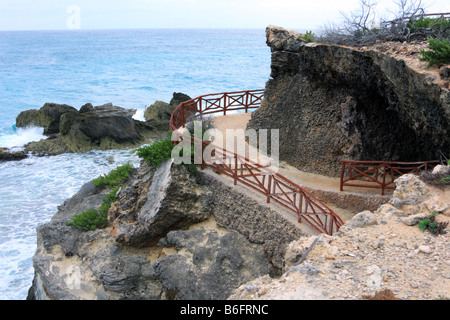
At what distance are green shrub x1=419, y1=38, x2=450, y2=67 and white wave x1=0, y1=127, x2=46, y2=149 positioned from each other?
77.9 feet

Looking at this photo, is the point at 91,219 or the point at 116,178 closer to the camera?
the point at 91,219

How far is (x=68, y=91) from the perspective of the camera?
50438mm

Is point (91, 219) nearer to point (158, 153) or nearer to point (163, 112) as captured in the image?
point (158, 153)

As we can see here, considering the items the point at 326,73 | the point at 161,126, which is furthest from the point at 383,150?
the point at 161,126

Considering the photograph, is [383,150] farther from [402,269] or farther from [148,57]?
[148,57]

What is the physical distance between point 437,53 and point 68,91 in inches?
1919

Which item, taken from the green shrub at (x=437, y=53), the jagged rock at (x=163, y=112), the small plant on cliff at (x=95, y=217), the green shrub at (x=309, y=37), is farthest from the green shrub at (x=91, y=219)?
the jagged rock at (x=163, y=112)

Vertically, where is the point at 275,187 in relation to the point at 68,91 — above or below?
below

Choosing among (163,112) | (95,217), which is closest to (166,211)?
(95,217)

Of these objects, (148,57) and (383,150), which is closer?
(383,150)

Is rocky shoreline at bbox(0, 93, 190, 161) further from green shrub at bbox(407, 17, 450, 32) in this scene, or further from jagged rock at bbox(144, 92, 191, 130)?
green shrub at bbox(407, 17, 450, 32)

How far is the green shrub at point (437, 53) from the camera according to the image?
834cm

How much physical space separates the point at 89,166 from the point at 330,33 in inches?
610

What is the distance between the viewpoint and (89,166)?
73.3 feet
